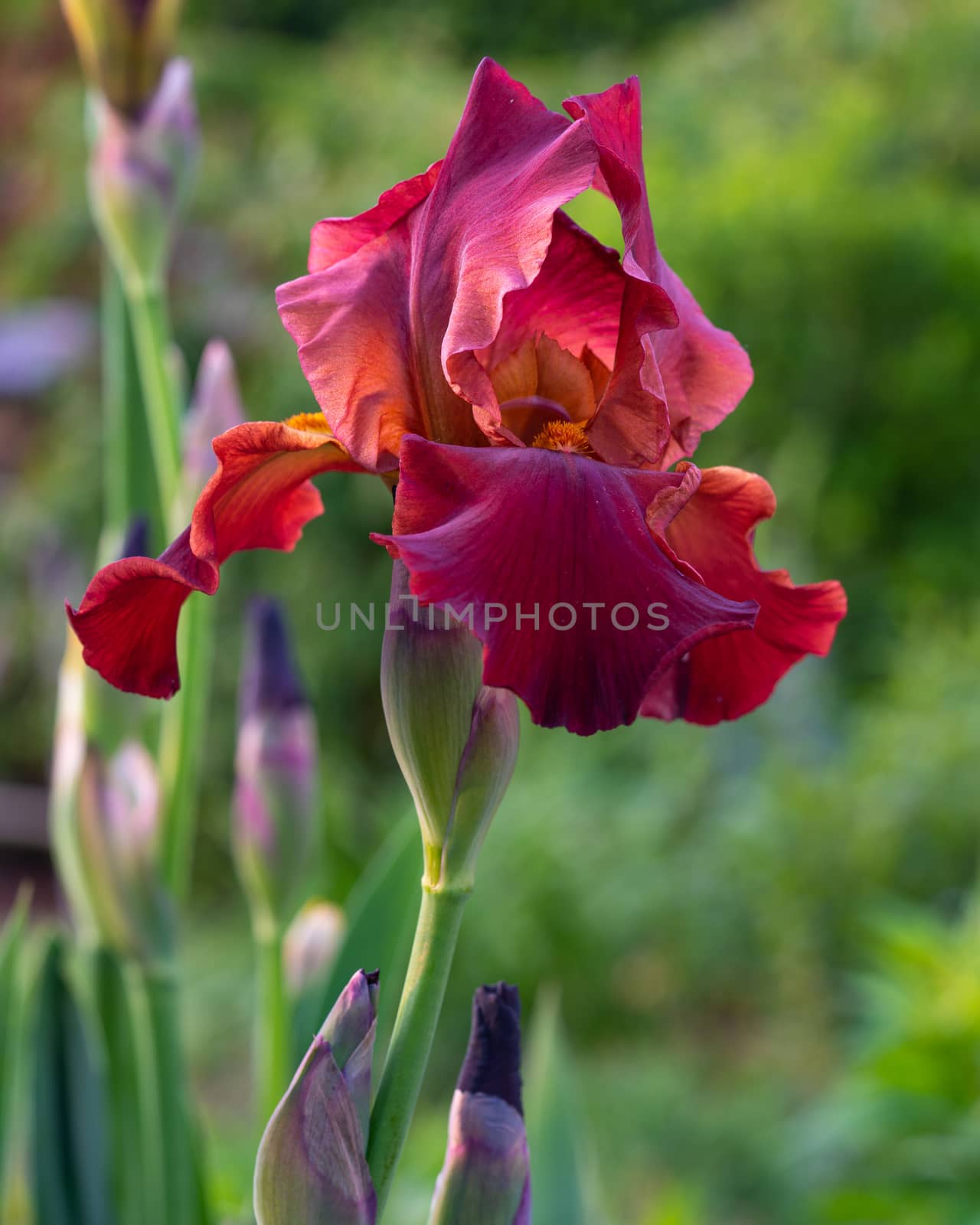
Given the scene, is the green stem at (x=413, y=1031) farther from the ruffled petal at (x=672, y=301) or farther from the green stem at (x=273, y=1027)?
the green stem at (x=273, y=1027)

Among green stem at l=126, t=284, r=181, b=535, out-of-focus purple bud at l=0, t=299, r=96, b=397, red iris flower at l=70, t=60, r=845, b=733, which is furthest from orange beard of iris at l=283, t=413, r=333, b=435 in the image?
out-of-focus purple bud at l=0, t=299, r=96, b=397

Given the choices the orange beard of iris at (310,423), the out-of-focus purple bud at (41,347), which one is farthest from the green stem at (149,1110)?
the out-of-focus purple bud at (41,347)

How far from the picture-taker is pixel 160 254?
72 cm

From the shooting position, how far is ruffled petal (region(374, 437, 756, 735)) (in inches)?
12.4

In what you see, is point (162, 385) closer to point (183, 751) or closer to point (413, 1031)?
point (183, 751)

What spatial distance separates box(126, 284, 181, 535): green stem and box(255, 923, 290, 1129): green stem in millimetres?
251

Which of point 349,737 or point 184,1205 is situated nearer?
point 184,1205

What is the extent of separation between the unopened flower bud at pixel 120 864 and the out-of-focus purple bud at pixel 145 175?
29 centimetres

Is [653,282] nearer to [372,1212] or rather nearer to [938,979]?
[372,1212]

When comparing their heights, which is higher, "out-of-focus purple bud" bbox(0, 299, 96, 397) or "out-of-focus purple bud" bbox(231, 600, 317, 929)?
"out-of-focus purple bud" bbox(0, 299, 96, 397)

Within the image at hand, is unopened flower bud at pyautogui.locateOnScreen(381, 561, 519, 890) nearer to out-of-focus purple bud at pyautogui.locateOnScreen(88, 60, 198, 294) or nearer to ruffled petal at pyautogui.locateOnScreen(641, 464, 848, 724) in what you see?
ruffled petal at pyautogui.locateOnScreen(641, 464, 848, 724)

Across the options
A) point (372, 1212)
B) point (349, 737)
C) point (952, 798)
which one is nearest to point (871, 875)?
point (952, 798)

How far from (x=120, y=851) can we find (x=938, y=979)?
997 mm

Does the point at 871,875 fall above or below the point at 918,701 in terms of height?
below
